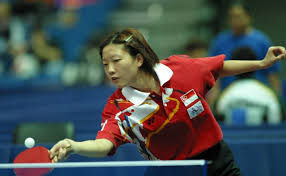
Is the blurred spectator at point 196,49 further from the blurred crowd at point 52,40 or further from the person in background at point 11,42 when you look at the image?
the person in background at point 11,42

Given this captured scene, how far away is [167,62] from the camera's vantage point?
221 cm

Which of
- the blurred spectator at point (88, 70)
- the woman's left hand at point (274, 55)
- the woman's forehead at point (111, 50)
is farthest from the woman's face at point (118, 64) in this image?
the blurred spectator at point (88, 70)

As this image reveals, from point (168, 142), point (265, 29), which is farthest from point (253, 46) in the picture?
point (265, 29)

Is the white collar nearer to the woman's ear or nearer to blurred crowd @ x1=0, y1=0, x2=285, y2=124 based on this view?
the woman's ear

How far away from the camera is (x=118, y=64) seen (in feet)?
6.52

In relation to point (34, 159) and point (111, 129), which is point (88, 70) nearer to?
point (111, 129)

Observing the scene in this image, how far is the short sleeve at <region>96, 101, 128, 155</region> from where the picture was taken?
201cm

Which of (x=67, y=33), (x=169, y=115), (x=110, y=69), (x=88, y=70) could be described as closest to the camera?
(x=110, y=69)

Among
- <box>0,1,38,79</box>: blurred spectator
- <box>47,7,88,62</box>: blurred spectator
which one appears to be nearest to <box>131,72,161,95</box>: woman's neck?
<box>0,1,38,79</box>: blurred spectator

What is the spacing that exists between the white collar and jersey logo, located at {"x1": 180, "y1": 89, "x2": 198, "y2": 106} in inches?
4.1

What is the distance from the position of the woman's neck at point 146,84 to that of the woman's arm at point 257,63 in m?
0.32

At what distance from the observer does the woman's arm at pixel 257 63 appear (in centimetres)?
212

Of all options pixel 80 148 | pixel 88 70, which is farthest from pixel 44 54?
pixel 80 148

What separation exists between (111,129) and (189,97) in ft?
1.21
